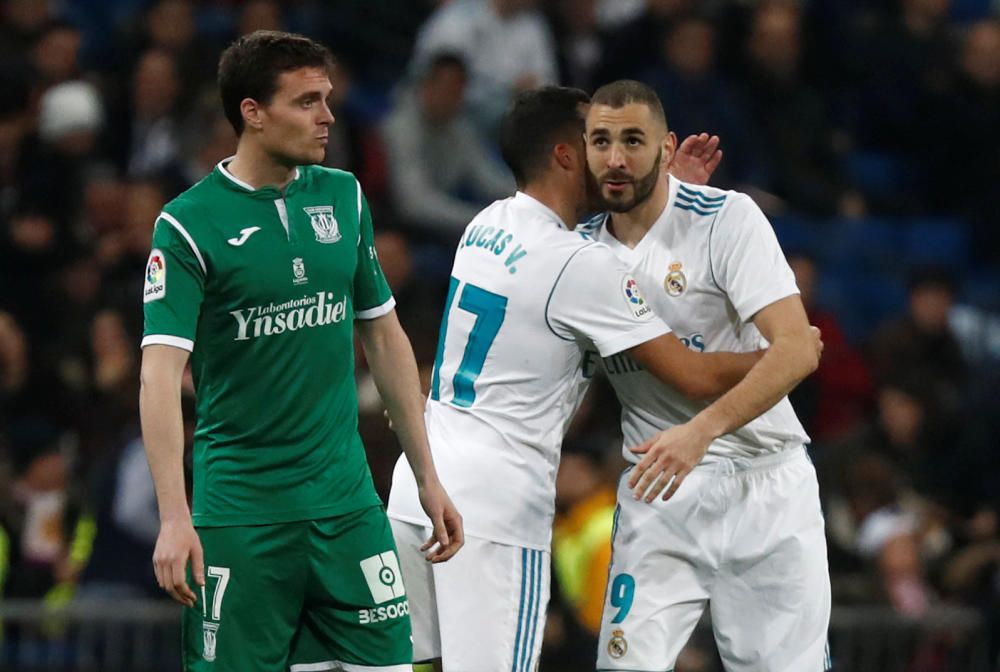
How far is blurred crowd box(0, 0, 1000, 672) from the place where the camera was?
10.4m

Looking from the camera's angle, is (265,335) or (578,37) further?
(578,37)

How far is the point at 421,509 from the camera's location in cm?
617

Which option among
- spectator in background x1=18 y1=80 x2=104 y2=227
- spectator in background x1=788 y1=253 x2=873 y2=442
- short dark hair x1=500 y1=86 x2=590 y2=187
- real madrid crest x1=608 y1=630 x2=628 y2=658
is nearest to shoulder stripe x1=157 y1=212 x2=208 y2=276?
short dark hair x1=500 y1=86 x2=590 y2=187

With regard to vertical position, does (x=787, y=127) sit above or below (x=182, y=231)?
above

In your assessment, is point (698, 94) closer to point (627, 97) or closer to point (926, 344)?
point (926, 344)

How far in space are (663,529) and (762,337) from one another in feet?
2.32

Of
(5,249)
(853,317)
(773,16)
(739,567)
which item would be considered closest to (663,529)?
(739,567)

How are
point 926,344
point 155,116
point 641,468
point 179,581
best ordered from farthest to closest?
point 155,116 < point 926,344 < point 641,468 < point 179,581

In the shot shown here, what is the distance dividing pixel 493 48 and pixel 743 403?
7827 mm

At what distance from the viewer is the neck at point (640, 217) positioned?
630 centimetres

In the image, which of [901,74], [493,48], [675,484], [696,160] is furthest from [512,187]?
[675,484]

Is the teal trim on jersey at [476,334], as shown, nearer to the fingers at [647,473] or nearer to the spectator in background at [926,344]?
the fingers at [647,473]

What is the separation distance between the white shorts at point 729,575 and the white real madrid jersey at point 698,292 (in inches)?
5.7

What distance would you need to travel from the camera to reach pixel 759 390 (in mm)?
5855
